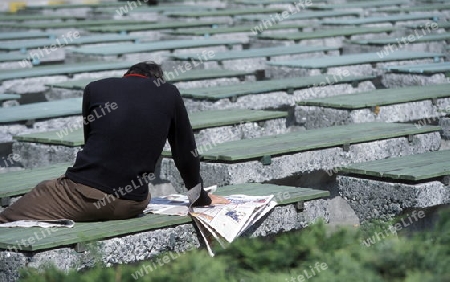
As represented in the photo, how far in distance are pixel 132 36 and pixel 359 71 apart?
588cm

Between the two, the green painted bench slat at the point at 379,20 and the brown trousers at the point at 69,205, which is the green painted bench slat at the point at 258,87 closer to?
the brown trousers at the point at 69,205

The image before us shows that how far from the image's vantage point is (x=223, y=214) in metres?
7.43

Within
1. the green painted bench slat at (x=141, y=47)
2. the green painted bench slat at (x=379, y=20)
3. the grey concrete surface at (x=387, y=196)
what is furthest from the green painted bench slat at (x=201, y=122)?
the green painted bench slat at (x=379, y=20)

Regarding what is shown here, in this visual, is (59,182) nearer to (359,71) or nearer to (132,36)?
(359,71)

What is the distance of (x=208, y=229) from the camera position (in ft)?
24.2

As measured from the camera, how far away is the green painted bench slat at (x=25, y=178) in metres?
8.11

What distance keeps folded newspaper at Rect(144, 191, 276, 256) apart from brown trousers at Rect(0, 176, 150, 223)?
38 cm

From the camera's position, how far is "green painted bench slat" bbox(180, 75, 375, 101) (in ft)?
40.3

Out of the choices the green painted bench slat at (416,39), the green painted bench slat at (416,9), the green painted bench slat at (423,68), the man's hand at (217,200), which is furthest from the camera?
the green painted bench slat at (416,9)

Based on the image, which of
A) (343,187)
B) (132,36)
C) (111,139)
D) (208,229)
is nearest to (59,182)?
(111,139)

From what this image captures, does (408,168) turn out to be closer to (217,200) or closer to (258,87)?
(217,200)

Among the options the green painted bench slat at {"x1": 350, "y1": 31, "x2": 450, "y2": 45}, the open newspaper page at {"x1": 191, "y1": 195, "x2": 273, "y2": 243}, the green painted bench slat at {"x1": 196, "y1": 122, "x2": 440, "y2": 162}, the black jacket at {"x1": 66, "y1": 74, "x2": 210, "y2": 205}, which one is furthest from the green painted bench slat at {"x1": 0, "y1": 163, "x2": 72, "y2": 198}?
the green painted bench slat at {"x1": 350, "y1": 31, "x2": 450, "y2": 45}

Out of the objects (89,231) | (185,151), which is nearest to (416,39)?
(185,151)

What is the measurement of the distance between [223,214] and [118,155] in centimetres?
85
